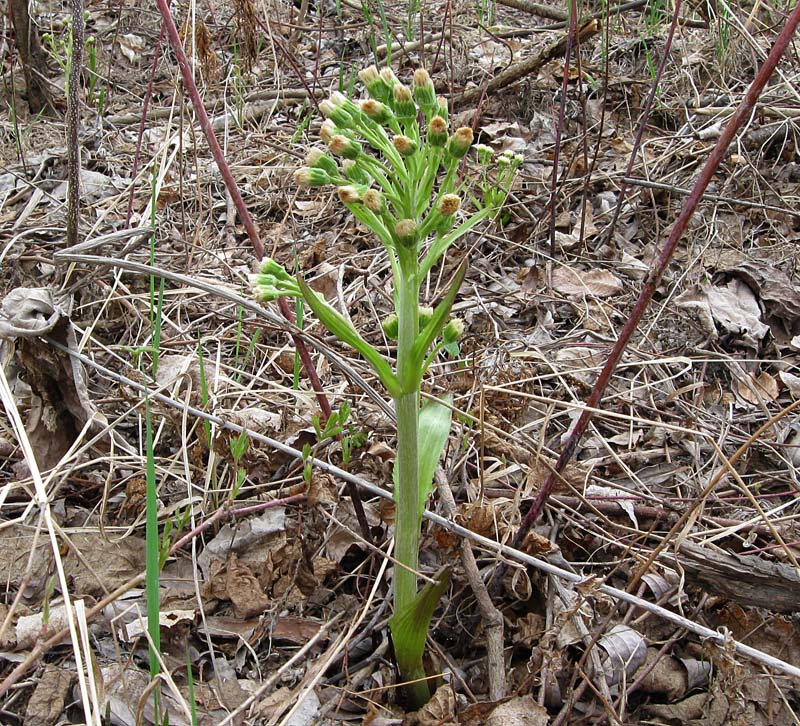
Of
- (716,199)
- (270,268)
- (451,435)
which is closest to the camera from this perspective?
(270,268)

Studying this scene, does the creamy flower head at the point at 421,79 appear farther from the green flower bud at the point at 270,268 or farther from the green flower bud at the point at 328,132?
the green flower bud at the point at 270,268

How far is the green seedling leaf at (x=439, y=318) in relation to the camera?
143 centimetres

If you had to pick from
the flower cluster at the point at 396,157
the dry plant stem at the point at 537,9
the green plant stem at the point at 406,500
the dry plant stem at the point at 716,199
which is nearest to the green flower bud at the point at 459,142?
the flower cluster at the point at 396,157

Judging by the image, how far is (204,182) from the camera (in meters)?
3.81

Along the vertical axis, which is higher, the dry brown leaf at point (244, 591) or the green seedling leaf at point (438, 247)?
the green seedling leaf at point (438, 247)

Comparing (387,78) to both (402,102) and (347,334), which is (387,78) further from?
(347,334)

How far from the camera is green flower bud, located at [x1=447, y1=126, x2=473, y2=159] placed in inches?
58.3

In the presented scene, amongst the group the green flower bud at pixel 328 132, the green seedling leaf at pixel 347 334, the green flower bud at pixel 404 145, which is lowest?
the green seedling leaf at pixel 347 334

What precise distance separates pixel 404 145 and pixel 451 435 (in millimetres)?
1222

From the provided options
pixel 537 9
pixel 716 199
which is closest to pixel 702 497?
pixel 716 199

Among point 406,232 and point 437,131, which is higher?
point 437,131

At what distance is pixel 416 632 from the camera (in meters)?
1.69

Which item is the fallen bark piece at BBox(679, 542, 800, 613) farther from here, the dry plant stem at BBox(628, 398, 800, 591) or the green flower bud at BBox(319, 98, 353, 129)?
the green flower bud at BBox(319, 98, 353, 129)

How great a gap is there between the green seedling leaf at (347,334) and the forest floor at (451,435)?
0.35 m
